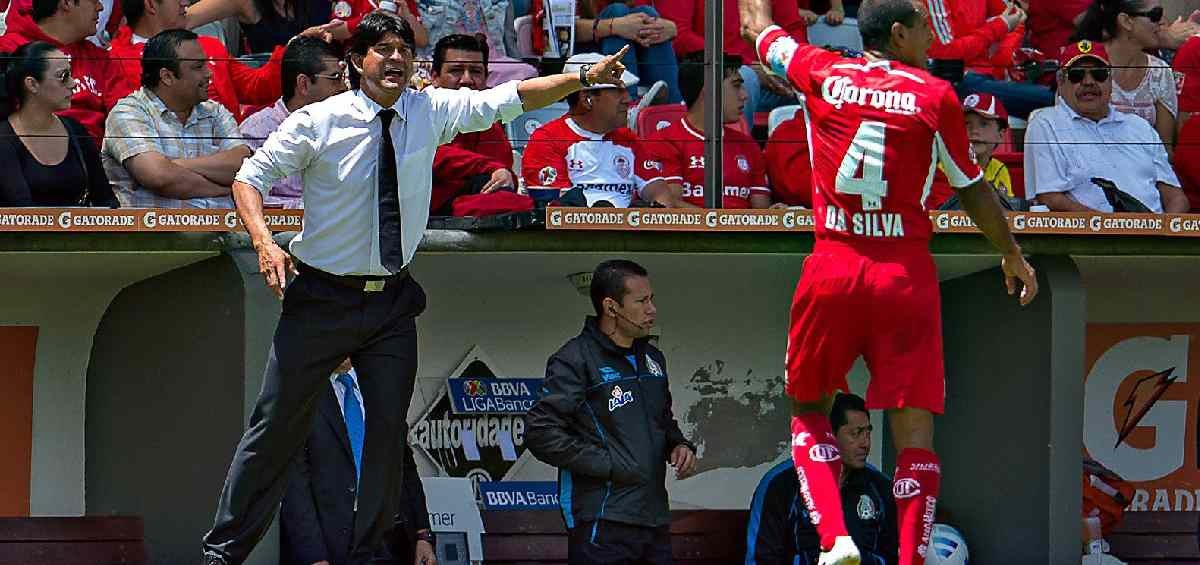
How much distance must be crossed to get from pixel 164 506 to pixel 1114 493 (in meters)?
4.73

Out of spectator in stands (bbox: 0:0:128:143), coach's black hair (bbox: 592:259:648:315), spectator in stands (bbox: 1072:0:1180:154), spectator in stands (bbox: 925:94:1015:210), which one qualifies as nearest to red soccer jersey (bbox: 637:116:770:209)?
coach's black hair (bbox: 592:259:648:315)

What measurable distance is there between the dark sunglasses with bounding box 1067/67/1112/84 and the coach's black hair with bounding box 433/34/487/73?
3.01 meters

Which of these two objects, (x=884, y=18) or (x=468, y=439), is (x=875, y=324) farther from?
(x=468, y=439)

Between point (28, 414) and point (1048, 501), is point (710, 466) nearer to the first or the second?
point (1048, 501)

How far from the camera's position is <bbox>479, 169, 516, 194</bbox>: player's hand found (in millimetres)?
8961

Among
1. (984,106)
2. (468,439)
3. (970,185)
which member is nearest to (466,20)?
(468,439)

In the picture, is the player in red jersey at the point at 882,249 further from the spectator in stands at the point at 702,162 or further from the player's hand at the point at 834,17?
the player's hand at the point at 834,17

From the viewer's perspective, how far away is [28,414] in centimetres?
982

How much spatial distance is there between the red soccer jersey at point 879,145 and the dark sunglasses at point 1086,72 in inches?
137

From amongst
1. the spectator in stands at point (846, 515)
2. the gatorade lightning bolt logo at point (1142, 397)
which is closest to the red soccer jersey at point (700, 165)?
the spectator in stands at point (846, 515)

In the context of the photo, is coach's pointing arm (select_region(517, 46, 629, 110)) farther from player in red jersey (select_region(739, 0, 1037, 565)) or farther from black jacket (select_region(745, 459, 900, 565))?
black jacket (select_region(745, 459, 900, 565))

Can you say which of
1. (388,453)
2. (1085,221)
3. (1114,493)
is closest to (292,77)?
(388,453)

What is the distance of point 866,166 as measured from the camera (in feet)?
22.1

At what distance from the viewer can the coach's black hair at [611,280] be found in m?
8.34
